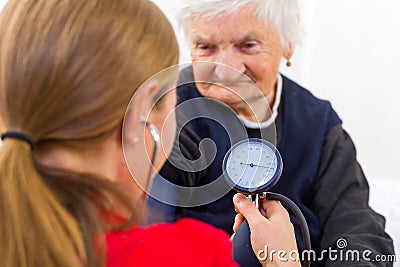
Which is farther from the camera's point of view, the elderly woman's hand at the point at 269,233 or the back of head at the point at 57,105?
the elderly woman's hand at the point at 269,233

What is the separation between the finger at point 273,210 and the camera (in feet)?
2.94

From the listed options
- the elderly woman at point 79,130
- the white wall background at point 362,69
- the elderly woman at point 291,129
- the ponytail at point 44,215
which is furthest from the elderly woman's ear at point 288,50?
the ponytail at point 44,215

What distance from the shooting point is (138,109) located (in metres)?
0.75

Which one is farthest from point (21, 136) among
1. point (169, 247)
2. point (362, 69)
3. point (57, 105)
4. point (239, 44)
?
point (362, 69)

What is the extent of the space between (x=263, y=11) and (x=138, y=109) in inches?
23.3

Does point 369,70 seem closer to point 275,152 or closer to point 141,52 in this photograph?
point 275,152

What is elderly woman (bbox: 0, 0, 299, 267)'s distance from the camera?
0.68 m

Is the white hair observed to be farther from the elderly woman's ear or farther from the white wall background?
the white wall background

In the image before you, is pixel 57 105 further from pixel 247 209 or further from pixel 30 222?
pixel 247 209

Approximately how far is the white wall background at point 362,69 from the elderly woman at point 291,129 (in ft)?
1.71

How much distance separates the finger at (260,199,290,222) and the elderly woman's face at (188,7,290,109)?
13.5 inches

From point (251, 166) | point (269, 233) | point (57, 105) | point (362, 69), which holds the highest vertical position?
point (57, 105)

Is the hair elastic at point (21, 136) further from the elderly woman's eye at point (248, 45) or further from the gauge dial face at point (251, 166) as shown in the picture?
the elderly woman's eye at point (248, 45)

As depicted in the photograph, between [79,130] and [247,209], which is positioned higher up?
[79,130]
